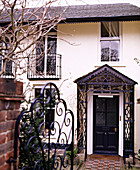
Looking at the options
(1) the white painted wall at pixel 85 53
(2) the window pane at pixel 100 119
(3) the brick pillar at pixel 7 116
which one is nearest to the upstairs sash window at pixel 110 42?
(1) the white painted wall at pixel 85 53

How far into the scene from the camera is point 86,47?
34.3ft

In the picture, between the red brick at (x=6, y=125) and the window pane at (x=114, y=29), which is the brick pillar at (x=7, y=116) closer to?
the red brick at (x=6, y=125)

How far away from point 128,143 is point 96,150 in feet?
5.16

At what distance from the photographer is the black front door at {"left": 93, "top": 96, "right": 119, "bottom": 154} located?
10359 millimetres

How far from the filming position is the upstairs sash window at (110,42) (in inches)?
410

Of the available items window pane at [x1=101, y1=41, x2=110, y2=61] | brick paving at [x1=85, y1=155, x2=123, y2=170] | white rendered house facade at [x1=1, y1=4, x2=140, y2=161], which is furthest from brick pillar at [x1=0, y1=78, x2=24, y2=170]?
window pane at [x1=101, y1=41, x2=110, y2=61]

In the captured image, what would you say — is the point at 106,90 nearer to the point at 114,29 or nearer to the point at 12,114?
the point at 114,29

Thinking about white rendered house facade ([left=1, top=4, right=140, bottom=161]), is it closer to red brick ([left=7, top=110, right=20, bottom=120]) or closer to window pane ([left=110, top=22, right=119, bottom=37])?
window pane ([left=110, top=22, right=119, bottom=37])

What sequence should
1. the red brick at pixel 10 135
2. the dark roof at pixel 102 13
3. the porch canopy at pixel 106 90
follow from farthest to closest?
1. the dark roof at pixel 102 13
2. the porch canopy at pixel 106 90
3. the red brick at pixel 10 135

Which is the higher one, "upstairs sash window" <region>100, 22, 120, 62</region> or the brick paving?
"upstairs sash window" <region>100, 22, 120, 62</region>

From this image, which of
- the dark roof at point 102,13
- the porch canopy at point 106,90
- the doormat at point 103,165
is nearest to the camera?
the doormat at point 103,165

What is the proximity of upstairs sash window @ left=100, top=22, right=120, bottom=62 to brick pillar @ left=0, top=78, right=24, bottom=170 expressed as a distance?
8.81m

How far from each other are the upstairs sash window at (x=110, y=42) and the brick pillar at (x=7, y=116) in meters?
8.81

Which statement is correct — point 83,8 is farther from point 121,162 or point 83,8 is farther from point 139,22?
point 121,162
